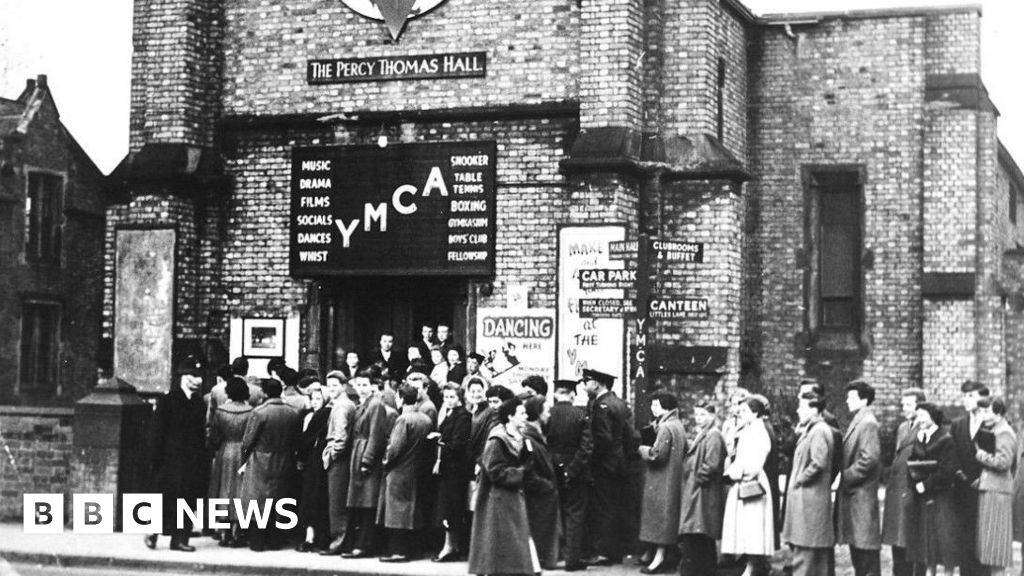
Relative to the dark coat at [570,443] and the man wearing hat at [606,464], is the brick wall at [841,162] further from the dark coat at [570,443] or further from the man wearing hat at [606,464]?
the dark coat at [570,443]

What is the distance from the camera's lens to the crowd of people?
41.5 feet

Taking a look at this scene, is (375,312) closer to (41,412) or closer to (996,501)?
(41,412)

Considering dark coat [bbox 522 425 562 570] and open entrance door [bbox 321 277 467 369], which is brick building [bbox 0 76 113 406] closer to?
open entrance door [bbox 321 277 467 369]

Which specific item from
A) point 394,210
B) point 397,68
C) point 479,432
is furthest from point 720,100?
point 479,432

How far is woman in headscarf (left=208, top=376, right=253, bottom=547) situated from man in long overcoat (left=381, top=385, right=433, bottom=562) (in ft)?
5.67

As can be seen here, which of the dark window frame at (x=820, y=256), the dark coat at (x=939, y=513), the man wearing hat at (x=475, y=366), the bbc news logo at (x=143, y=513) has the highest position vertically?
the dark window frame at (x=820, y=256)

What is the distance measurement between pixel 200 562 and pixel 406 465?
2.25 meters

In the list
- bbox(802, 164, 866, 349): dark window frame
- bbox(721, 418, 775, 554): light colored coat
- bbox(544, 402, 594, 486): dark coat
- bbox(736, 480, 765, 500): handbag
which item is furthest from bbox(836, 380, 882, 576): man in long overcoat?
bbox(802, 164, 866, 349): dark window frame

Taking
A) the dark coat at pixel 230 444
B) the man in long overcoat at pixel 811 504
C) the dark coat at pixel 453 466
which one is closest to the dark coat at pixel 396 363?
the dark coat at pixel 230 444

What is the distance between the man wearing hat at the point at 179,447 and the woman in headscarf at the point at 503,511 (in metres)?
4.28

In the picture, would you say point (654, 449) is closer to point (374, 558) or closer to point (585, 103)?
point (374, 558)

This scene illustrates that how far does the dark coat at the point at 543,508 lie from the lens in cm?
1269

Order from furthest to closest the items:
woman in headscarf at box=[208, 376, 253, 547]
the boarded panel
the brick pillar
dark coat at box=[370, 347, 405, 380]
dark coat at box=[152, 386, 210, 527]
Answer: the brick pillar
the boarded panel
dark coat at box=[370, 347, 405, 380]
woman in headscarf at box=[208, 376, 253, 547]
dark coat at box=[152, 386, 210, 527]

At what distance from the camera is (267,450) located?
48.5 feet
